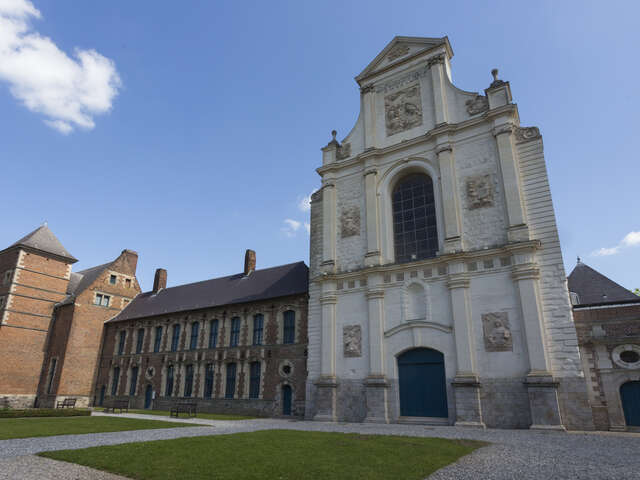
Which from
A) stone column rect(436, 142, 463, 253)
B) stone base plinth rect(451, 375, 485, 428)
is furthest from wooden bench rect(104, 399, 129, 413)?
stone column rect(436, 142, 463, 253)

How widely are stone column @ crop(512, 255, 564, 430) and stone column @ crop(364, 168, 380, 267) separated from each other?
258 inches

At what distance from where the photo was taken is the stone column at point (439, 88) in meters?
21.2

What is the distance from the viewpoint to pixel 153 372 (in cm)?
2952

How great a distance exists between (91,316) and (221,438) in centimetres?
Answer: 2702

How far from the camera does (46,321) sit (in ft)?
108

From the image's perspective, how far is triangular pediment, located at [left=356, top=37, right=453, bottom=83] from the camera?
22.8 meters

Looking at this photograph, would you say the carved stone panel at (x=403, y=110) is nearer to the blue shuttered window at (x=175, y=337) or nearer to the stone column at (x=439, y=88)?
the stone column at (x=439, y=88)

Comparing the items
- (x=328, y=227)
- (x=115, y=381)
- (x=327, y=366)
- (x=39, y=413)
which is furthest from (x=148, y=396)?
(x=328, y=227)

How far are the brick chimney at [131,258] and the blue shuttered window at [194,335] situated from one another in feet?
39.6

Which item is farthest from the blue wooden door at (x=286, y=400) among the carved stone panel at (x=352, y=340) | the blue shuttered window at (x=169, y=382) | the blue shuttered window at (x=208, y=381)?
the blue shuttered window at (x=169, y=382)

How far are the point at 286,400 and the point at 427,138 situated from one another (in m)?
16.1

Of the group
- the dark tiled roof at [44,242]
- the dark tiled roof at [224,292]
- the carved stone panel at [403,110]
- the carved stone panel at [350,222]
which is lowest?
the dark tiled roof at [224,292]

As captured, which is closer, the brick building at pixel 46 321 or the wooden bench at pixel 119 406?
the wooden bench at pixel 119 406

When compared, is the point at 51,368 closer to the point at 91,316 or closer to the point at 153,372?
the point at 91,316
